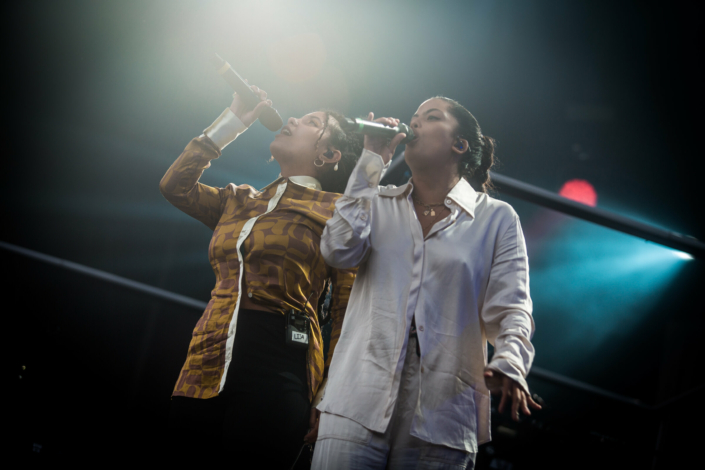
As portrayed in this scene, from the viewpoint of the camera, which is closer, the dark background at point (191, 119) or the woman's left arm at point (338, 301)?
the woman's left arm at point (338, 301)

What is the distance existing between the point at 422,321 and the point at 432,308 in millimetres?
41

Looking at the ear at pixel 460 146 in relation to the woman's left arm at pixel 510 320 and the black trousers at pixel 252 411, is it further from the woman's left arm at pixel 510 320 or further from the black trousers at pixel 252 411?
the black trousers at pixel 252 411

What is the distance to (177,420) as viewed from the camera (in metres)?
1.14

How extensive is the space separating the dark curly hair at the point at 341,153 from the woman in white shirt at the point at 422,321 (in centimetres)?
49

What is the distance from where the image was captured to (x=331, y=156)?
169 cm

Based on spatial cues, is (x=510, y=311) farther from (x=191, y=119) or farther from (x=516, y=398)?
(x=191, y=119)

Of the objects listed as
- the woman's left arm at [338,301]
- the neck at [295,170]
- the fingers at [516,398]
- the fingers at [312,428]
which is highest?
the neck at [295,170]

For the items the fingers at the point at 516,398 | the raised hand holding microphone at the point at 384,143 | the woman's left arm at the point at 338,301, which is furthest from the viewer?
the woman's left arm at the point at 338,301

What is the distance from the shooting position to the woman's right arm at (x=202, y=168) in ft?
5.01

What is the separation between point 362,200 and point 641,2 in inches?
96.5

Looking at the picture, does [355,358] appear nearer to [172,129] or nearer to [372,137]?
[372,137]

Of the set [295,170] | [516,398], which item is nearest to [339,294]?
[295,170]

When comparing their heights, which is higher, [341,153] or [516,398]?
[341,153]

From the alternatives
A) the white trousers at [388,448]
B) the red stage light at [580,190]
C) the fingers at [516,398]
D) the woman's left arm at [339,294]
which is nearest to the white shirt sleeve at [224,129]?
the woman's left arm at [339,294]
